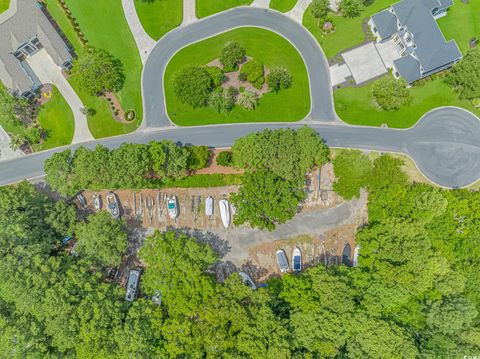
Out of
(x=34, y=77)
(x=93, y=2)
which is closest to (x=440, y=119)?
(x=93, y=2)

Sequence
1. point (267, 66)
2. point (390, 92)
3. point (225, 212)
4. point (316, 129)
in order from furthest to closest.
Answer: point (267, 66)
point (316, 129)
point (225, 212)
point (390, 92)

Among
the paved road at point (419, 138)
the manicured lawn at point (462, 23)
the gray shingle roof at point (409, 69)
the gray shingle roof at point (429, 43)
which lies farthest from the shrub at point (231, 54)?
the manicured lawn at point (462, 23)

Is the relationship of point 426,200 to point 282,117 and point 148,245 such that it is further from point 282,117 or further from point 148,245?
point 148,245

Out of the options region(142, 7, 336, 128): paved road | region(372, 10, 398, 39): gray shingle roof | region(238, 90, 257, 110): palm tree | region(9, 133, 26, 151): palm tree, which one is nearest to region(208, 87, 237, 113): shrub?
region(238, 90, 257, 110): palm tree

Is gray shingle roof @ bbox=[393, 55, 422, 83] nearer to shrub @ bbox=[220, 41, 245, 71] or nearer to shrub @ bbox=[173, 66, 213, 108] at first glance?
shrub @ bbox=[220, 41, 245, 71]

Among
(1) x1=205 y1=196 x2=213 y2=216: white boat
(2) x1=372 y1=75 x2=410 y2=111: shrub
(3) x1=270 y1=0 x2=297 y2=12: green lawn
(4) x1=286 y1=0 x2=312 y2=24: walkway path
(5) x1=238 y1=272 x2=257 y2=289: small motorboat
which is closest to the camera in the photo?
(5) x1=238 y1=272 x2=257 y2=289: small motorboat

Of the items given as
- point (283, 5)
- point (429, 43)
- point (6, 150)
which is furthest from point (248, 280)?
point (429, 43)

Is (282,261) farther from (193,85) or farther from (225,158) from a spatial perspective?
(193,85)
